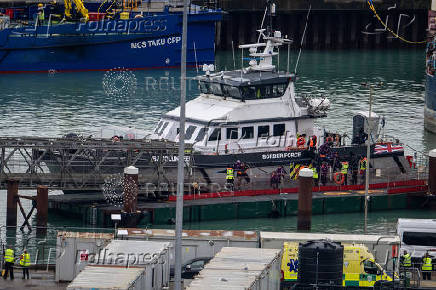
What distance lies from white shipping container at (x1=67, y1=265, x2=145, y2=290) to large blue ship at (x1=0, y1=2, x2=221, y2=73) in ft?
226

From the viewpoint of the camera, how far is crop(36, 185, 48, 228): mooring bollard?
44969 mm

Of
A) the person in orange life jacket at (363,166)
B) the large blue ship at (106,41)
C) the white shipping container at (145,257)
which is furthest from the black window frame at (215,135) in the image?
the large blue ship at (106,41)

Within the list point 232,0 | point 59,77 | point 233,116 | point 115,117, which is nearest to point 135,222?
point 233,116

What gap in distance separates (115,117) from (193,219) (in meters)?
31.9

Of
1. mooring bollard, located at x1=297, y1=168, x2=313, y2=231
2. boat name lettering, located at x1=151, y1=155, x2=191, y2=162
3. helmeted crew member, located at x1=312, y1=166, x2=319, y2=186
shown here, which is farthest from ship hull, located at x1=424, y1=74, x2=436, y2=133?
mooring bollard, located at x1=297, y1=168, x2=313, y2=231

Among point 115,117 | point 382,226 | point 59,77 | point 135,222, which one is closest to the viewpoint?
point 135,222

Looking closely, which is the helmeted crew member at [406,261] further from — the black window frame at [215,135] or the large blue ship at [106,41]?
the large blue ship at [106,41]

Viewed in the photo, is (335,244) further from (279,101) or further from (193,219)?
(279,101)

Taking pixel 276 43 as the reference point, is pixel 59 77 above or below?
below

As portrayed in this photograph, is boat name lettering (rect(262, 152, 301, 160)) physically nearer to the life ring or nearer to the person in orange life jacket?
the life ring

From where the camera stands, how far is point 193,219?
1892 inches

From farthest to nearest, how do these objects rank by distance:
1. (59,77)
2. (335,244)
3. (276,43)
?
(59,77), (276,43), (335,244)

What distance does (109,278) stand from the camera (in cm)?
3275

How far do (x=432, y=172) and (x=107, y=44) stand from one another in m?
58.5
